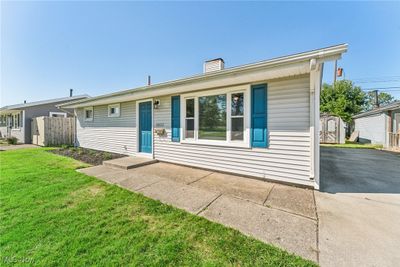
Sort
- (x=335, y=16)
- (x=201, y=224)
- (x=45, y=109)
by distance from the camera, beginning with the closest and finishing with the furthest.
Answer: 1. (x=201, y=224)
2. (x=335, y=16)
3. (x=45, y=109)

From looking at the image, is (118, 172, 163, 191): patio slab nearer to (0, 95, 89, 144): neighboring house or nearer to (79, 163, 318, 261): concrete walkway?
(79, 163, 318, 261): concrete walkway

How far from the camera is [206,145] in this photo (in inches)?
213

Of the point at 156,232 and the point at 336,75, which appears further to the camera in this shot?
the point at 336,75

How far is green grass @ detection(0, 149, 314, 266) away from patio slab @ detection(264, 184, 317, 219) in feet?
3.81

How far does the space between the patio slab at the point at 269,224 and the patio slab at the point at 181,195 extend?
222mm

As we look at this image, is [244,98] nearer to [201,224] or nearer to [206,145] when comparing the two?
[206,145]

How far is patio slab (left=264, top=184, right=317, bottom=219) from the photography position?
9.30 feet

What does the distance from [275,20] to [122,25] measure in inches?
263

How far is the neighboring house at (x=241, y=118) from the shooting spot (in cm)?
374

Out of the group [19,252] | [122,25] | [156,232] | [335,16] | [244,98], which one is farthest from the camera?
[122,25]

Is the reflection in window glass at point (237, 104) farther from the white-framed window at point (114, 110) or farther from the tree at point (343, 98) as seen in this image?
the tree at point (343, 98)

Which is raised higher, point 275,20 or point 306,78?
point 275,20

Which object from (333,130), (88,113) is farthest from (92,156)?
(333,130)

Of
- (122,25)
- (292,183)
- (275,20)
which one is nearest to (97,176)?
(292,183)
